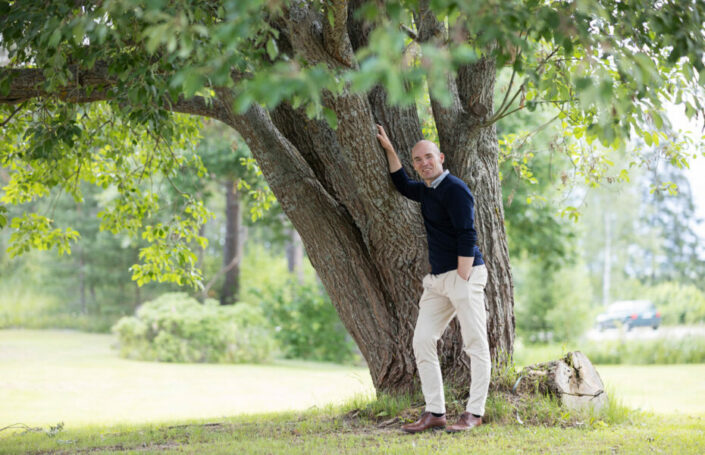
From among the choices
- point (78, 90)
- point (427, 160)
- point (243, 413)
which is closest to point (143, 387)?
point (243, 413)

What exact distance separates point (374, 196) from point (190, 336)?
34.0ft

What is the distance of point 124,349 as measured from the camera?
47.9ft

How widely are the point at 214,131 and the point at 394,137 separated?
12252 mm

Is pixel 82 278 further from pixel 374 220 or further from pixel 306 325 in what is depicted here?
pixel 374 220

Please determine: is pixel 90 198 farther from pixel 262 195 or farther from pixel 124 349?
pixel 262 195

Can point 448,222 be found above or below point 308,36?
below

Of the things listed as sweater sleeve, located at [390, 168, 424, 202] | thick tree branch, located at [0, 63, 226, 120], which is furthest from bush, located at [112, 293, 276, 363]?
sweater sleeve, located at [390, 168, 424, 202]

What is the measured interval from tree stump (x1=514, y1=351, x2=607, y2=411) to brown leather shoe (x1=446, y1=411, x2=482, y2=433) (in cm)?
71

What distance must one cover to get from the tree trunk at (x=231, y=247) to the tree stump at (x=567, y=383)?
542 inches

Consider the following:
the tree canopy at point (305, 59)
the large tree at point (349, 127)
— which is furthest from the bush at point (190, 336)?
the large tree at point (349, 127)

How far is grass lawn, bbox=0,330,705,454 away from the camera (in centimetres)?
460

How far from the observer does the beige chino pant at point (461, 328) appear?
15.5 ft

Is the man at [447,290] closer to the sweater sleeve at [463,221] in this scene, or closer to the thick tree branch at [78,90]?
the sweater sleeve at [463,221]

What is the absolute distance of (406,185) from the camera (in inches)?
205
